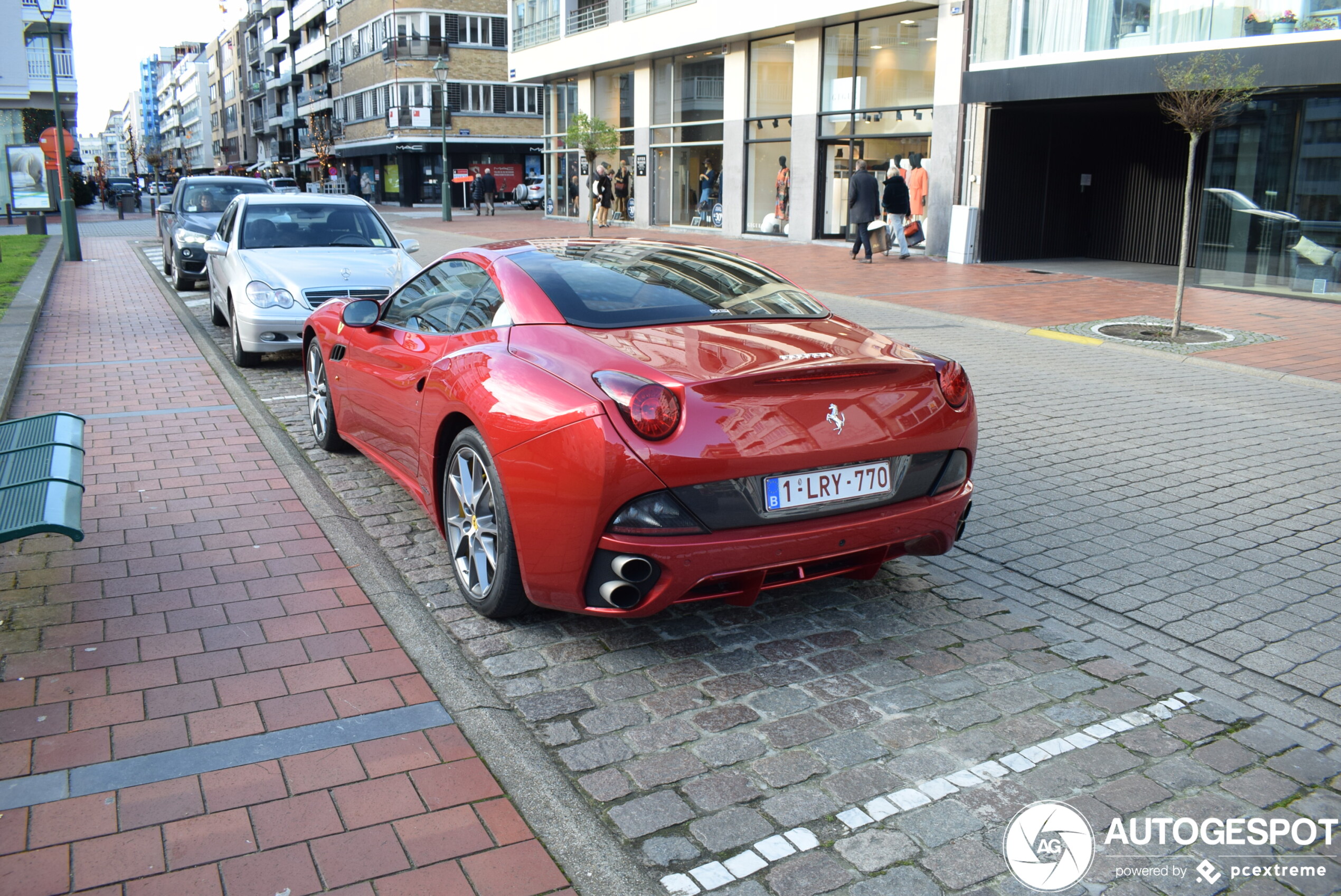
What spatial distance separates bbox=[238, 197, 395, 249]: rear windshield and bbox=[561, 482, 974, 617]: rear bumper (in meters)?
7.87

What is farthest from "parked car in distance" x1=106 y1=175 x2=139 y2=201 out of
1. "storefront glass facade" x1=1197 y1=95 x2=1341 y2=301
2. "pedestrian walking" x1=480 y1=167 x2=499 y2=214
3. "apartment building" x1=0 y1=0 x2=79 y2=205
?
"storefront glass facade" x1=1197 y1=95 x2=1341 y2=301

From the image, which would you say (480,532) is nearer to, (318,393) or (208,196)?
(318,393)

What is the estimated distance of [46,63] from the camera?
51.0 metres

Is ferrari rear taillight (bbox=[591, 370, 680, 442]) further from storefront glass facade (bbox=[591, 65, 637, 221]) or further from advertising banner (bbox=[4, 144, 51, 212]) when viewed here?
advertising banner (bbox=[4, 144, 51, 212])

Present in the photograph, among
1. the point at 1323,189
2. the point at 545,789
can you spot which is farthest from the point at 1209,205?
the point at 545,789

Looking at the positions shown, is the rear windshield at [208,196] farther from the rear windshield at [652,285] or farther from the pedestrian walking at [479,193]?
the pedestrian walking at [479,193]

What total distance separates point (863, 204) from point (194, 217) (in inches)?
462

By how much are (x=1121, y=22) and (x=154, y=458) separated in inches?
628

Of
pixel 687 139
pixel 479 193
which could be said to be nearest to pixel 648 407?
pixel 687 139

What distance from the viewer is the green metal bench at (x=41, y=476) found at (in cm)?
354

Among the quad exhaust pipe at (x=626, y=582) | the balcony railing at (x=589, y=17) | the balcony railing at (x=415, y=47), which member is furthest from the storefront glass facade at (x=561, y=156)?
the quad exhaust pipe at (x=626, y=582)

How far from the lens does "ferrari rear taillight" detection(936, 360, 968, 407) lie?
3982 millimetres

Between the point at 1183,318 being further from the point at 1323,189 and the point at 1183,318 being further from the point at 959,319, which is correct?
the point at 1323,189

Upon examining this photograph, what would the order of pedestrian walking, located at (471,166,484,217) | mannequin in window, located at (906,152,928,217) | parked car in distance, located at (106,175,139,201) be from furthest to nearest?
parked car in distance, located at (106,175,139,201) → pedestrian walking, located at (471,166,484,217) → mannequin in window, located at (906,152,928,217)
